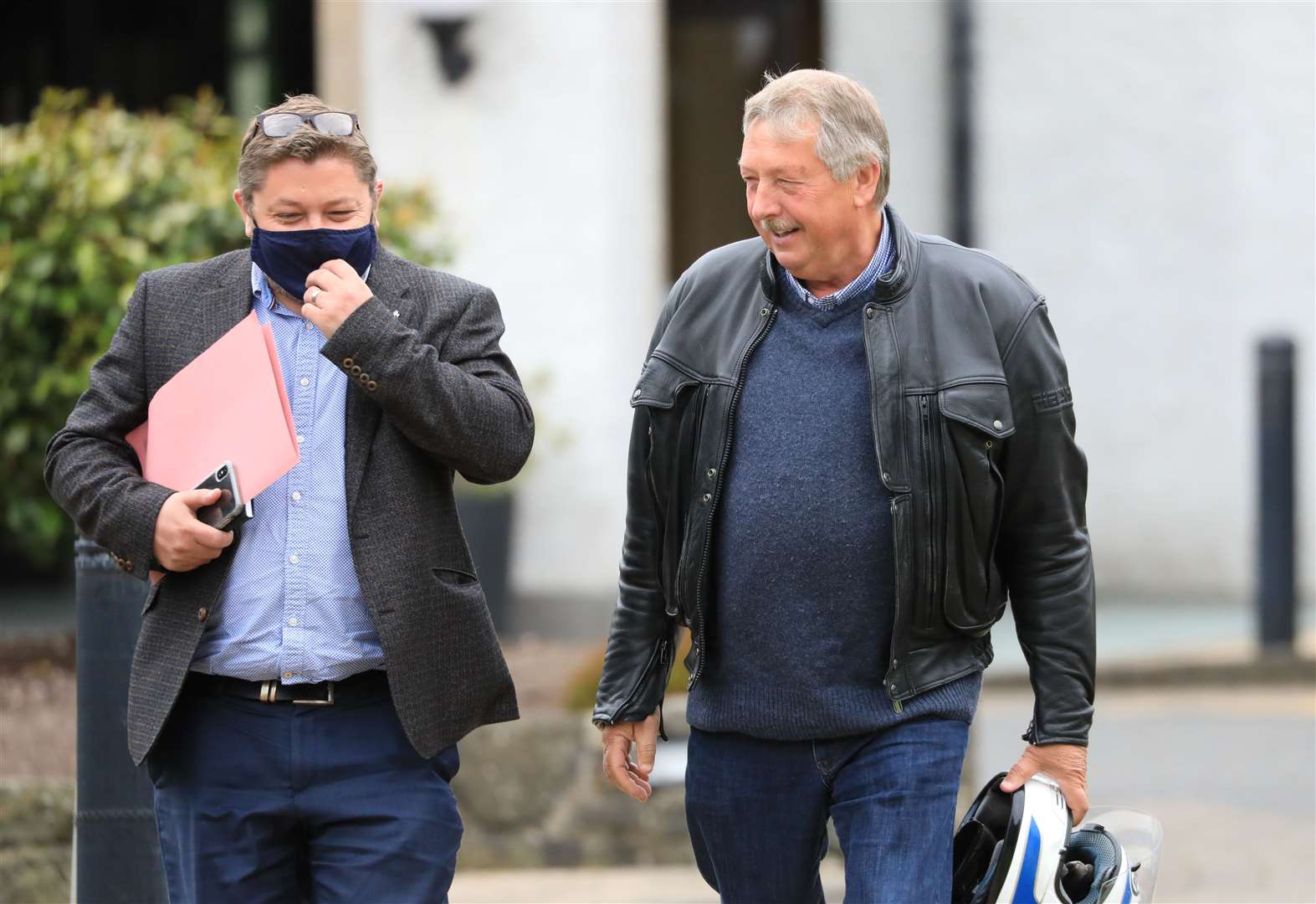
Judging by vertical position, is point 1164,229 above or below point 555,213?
below

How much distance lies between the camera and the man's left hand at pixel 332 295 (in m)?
3.07

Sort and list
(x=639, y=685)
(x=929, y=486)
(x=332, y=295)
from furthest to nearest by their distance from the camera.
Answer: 1. (x=639, y=685)
2. (x=929, y=486)
3. (x=332, y=295)

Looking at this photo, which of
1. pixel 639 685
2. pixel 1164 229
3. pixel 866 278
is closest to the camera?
pixel 866 278

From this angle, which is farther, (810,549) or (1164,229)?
(1164,229)

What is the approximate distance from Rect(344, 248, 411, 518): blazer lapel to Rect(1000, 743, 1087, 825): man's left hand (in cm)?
122

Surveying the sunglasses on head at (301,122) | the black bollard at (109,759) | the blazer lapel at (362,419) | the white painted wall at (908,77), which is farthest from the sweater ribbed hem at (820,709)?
the white painted wall at (908,77)

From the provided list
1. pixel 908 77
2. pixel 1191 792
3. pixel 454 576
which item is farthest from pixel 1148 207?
pixel 454 576

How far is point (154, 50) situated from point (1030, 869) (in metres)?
10.2

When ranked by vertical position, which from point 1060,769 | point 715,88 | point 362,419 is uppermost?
point 715,88

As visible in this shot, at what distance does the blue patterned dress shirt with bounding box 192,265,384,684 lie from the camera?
3164 millimetres

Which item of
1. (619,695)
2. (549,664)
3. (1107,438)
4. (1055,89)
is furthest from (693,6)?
(619,695)

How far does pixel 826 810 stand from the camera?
11.4 ft

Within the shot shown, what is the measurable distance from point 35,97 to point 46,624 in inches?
147

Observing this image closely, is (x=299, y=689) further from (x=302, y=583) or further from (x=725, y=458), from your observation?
(x=725, y=458)
